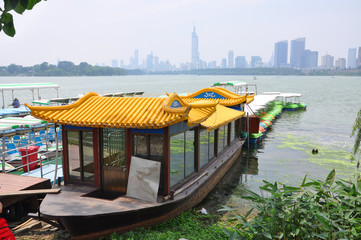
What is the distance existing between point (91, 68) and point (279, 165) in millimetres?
163216

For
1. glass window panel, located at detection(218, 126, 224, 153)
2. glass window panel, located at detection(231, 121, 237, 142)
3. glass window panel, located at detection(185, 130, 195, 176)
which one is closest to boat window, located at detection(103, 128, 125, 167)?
glass window panel, located at detection(185, 130, 195, 176)

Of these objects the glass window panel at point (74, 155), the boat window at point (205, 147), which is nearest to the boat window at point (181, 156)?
the boat window at point (205, 147)

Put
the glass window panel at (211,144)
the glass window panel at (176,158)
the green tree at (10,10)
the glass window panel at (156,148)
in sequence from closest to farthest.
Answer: the green tree at (10,10) < the glass window panel at (156,148) < the glass window panel at (176,158) < the glass window panel at (211,144)

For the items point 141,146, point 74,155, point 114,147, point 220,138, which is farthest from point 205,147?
point 74,155

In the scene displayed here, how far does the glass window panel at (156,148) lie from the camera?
8844mm

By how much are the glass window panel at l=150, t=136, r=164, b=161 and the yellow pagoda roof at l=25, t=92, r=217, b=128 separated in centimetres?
74

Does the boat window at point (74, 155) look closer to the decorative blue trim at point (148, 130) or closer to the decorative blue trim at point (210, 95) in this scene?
the decorative blue trim at point (148, 130)

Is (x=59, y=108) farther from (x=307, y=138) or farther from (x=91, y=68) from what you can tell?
(x=91, y=68)

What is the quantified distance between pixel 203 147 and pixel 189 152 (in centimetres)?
167

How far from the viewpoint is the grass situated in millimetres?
7508

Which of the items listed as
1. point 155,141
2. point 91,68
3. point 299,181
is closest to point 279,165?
point 299,181

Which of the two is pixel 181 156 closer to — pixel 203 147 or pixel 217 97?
pixel 203 147

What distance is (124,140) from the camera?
9.12 meters

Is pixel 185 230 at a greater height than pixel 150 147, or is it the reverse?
pixel 150 147
